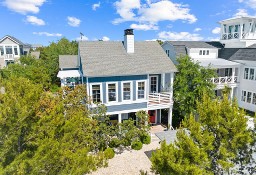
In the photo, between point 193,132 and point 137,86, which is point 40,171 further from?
A: point 137,86

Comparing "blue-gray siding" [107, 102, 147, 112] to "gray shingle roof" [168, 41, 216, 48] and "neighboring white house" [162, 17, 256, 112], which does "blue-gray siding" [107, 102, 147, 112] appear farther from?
"gray shingle roof" [168, 41, 216, 48]

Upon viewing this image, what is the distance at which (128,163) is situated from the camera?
16016 millimetres

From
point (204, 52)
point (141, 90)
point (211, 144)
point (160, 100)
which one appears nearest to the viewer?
point (211, 144)

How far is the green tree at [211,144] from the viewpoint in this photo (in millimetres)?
7195

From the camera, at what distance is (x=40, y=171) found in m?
7.58

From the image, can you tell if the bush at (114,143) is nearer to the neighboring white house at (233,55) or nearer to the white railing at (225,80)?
the neighboring white house at (233,55)

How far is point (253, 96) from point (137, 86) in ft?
56.5

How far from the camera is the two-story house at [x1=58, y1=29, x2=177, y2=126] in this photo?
62.2 feet

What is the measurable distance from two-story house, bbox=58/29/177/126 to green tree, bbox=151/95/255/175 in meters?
11.0

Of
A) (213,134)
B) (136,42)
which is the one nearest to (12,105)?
(213,134)

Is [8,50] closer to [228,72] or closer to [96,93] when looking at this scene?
[96,93]

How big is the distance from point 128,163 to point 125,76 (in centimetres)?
816

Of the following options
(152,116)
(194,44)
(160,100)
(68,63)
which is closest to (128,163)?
(160,100)

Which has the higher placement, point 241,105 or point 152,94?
point 152,94
